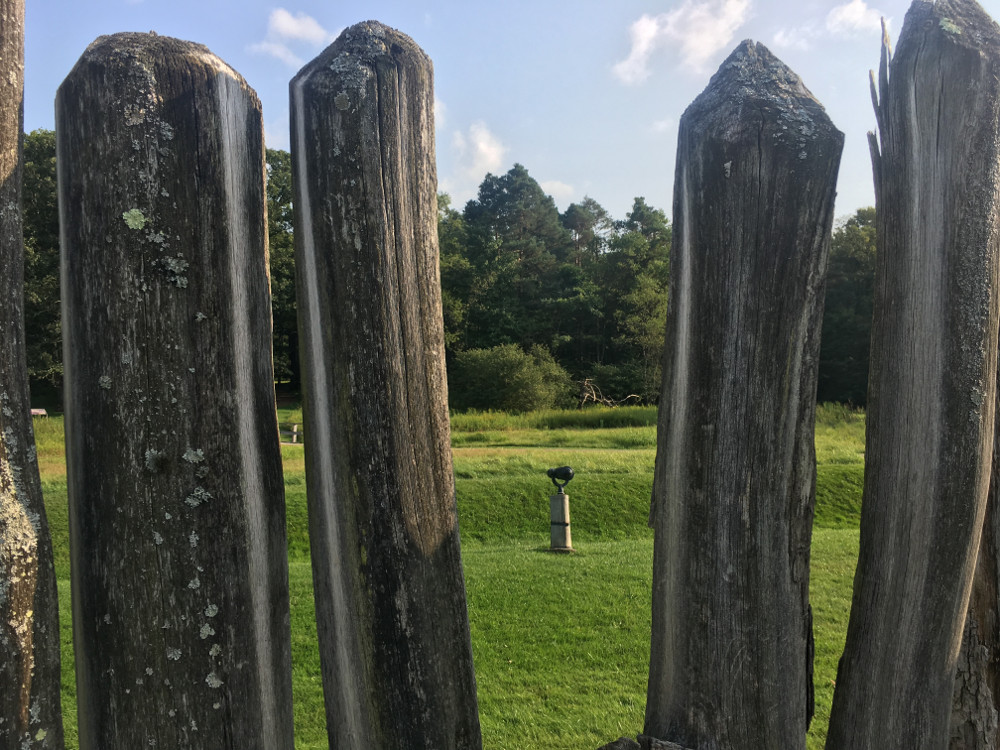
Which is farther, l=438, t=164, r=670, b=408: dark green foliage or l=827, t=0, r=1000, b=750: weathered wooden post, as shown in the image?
l=438, t=164, r=670, b=408: dark green foliage

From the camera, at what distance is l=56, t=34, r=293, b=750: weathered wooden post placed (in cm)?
138

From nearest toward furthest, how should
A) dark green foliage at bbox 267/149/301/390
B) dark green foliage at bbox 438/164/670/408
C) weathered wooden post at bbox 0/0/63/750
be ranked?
weathered wooden post at bbox 0/0/63/750, dark green foliage at bbox 267/149/301/390, dark green foliage at bbox 438/164/670/408

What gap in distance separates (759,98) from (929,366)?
28.0 inches

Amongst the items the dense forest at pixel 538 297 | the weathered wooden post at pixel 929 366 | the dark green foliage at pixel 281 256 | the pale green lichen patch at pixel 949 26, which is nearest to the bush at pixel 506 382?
the dense forest at pixel 538 297

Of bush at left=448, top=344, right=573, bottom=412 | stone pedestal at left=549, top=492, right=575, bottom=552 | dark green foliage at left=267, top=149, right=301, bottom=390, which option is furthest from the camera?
bush at left=448, top=344, right=573, bottom=412

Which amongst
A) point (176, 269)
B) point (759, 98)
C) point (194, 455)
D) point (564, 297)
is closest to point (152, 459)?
point (194, 455)

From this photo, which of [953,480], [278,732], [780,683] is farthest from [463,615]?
[953,480]

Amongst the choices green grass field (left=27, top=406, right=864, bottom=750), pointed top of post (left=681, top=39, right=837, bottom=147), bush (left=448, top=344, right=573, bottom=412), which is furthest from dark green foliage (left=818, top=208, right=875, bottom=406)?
pointed top of post (left=681, top=39, right=837, bottom=147)

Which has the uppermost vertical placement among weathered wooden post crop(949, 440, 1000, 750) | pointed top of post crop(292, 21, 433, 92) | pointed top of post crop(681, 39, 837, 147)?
pointed top of post crop(292, 21, 433, 92)

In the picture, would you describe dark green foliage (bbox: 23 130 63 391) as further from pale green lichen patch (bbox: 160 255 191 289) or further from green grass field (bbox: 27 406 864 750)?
pale green lichen patch (bbox: 160 255 191 289)

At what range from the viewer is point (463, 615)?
1538mm

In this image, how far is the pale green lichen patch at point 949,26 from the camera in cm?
157

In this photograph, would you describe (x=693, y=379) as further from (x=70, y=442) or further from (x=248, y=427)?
(x=70, y=442)

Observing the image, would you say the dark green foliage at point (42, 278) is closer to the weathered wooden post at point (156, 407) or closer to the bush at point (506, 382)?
the bush at point (506, 382)
